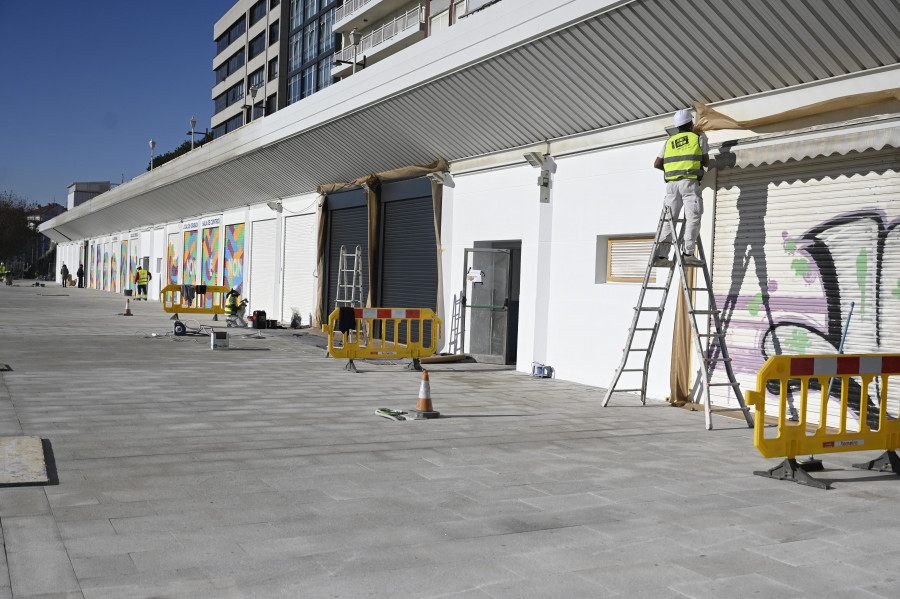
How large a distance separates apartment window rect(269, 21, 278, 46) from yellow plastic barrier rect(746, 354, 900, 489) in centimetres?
7161

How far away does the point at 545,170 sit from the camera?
1420 centimetres

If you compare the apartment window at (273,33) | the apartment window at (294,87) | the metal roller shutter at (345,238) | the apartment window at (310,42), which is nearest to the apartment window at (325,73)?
the apartment window at (310,42)

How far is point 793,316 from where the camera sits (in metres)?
9.97

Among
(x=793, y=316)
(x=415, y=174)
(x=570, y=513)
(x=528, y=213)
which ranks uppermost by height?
(x=415, y=174)

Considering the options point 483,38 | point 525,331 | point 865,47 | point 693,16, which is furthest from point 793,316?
point 483,38

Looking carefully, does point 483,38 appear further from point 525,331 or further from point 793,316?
point 793,316

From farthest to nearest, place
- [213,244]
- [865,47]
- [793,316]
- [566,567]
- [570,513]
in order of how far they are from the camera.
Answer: [213,244]
[793,316]
[865,47]
[570,513]
[566,567]

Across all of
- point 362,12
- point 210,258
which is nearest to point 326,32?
point 362,12

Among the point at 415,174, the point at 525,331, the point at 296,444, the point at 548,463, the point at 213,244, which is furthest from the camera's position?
the point at 213,244

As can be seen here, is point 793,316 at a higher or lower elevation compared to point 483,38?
lower

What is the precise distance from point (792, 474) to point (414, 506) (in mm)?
3206

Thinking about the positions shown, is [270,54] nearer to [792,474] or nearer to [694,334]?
[694,334]

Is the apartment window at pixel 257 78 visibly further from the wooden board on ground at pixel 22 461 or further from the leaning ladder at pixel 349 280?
the wooden board on ground at pixel 22 461

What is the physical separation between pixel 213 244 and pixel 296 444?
92.5 ft
